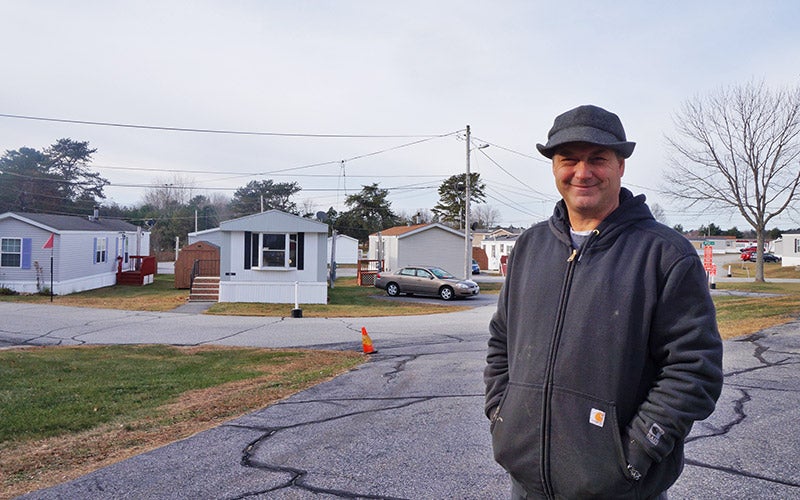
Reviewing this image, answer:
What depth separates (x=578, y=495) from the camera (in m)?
2.14

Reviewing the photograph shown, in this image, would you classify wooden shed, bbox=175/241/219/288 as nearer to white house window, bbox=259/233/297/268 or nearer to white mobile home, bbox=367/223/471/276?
white house window, bbox=259/233/297/268

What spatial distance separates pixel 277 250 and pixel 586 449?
22540 mm

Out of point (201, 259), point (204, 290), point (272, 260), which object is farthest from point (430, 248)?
point (204, 290)

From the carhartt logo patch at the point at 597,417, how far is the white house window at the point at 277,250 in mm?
22438

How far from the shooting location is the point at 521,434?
2275 mm

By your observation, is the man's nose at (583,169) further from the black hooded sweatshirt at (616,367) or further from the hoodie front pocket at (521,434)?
the hoodie front pocket at (521,434)

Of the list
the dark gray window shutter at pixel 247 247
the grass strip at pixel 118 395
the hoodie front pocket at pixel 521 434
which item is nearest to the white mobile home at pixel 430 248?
the dark gray window shutter at pixel 247 247

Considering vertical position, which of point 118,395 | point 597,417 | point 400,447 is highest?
point 597,417

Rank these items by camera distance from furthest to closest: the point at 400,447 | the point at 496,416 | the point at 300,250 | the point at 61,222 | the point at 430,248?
the point at 430,248 < the point at 61,222 < the point at 300,250 < the point at 400,447 < the point at 496,416

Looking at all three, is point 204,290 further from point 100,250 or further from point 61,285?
point 100,250

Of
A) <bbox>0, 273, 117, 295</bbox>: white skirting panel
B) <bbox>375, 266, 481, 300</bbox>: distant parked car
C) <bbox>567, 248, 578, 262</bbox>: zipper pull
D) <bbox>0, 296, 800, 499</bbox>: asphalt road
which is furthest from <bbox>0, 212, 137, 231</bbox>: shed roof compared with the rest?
<bbox>567, 248, 578, 262</bbox>: zipper pull

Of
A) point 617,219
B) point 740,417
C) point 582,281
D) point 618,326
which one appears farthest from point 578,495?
point 740,417

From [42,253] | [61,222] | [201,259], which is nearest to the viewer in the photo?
[42,253]

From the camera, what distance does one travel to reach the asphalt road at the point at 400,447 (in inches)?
169
